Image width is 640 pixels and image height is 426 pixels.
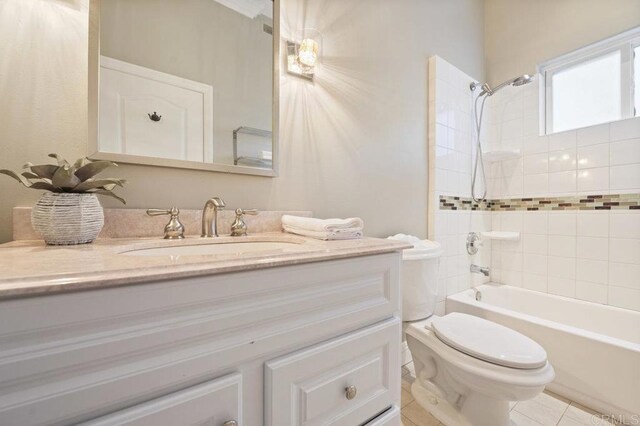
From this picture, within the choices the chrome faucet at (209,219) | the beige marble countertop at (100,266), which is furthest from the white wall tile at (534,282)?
the chrome faucet at (209,219)

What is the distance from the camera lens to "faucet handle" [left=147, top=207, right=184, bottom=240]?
0.88 metres

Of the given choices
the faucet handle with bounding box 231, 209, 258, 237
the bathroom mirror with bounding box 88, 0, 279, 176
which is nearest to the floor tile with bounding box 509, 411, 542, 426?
the faucet handle with bounding box 231, 209, 258, 237

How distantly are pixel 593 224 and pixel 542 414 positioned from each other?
1.26 meters

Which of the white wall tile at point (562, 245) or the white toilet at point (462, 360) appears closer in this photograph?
the white toilet at point (462, 360)

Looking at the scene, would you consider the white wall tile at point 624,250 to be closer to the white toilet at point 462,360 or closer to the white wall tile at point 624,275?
the white wall tile at point 624,275

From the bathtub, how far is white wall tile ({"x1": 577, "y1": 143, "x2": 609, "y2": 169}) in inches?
35.8

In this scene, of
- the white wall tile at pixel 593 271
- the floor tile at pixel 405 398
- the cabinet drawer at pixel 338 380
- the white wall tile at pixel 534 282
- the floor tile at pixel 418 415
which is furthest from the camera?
the white wall tile at pixel 534 282

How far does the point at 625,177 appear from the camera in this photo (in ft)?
5.33

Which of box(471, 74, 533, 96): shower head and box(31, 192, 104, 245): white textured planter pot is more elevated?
box(471, 74, 533, 96): shower head

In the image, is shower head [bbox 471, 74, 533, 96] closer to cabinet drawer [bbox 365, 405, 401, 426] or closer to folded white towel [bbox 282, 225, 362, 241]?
folded white towel [bbox 282, 225, 362, 241]

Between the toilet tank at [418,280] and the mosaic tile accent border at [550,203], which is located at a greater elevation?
the mosaic tile accent border at [550,203]

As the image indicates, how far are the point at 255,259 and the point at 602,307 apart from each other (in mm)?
2269

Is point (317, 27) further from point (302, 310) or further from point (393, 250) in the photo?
point (302, 310)

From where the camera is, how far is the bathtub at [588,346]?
3.90 feet
